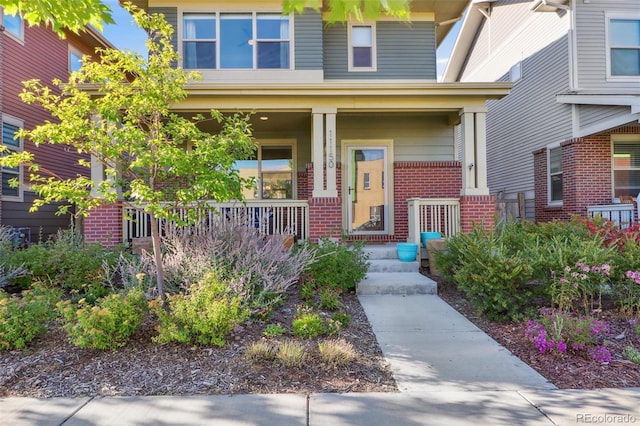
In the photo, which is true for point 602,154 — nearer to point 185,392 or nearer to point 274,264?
point 274,264

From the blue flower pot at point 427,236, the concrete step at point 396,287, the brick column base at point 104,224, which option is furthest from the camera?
the blue flower pot at point 427,236

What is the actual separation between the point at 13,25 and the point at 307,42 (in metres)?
7.12

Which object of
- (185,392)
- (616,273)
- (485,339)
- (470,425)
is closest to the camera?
(470,425)

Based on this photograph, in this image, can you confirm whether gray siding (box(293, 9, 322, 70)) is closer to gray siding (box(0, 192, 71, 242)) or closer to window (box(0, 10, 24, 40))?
window (box(0, 10, 24, 40))

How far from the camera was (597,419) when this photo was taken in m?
2.66

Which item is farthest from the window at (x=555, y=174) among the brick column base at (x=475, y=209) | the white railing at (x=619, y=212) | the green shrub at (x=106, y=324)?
the green shrub at (x=106, y=324)

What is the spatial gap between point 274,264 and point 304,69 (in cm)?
551

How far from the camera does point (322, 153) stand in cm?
777

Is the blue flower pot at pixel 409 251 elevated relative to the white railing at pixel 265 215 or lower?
lower

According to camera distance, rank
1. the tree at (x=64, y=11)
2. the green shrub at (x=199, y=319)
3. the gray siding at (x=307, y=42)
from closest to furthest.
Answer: the green shrub at (x=199, y=319), the tree at (x=64, y=11), the gray siding at (x=307, y=42)

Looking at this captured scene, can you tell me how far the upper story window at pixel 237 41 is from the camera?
904cm

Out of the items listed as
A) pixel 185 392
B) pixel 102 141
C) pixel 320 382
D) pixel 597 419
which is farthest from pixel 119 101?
pixel 597 419

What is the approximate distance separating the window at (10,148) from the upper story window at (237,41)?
4418 mm

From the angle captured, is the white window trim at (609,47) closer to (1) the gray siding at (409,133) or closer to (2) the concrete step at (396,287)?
(1) the gray siding at (409,133)
